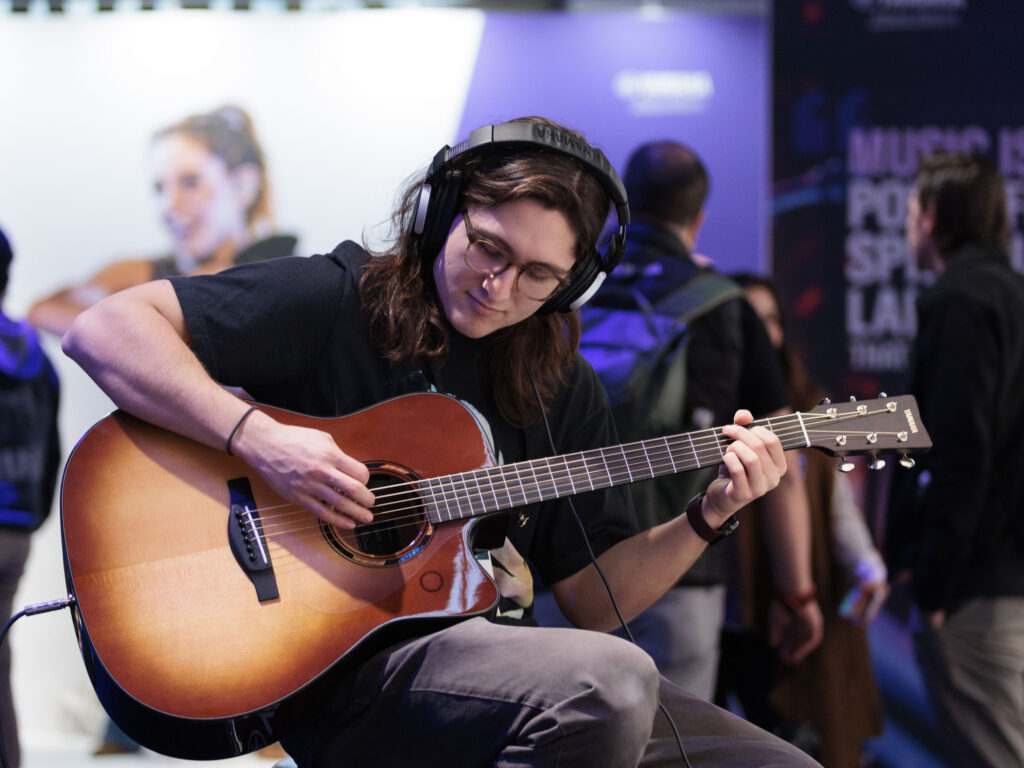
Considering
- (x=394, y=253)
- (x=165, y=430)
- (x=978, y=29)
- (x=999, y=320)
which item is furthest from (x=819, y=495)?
(x=165, y=430)

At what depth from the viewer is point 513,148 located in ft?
5.87

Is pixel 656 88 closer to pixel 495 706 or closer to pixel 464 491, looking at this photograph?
pixel 464 491

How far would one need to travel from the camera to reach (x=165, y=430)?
1688 mm

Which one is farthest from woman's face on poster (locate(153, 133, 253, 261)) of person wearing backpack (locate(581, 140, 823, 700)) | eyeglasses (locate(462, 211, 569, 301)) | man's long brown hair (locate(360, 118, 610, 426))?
eyeglasses (locate(462, 211, 569, 301))

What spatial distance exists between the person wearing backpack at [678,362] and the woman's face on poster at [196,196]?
1.46 meters

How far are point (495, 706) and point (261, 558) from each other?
1.54ft

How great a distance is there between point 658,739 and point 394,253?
1061mm

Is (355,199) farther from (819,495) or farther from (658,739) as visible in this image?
(658,739)

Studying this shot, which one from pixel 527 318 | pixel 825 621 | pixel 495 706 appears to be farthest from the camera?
pixel 825 621

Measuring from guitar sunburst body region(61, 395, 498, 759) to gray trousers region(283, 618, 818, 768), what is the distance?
0.23ft

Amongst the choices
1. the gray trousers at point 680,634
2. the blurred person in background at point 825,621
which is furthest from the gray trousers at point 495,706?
the blurred person in background at point 825,621

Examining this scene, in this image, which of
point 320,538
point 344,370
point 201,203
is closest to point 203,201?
point 201,203

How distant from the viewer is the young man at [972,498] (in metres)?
2.98

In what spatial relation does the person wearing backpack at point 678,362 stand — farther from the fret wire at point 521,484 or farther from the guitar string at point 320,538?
the guitar string at point 320,538
